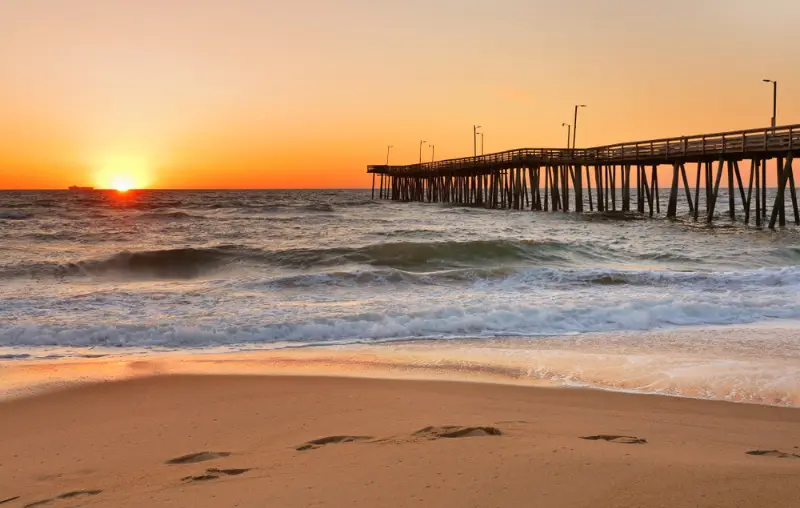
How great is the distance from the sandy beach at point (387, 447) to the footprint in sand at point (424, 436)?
20 mm

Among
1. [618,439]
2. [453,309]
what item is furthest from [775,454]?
[453,309]

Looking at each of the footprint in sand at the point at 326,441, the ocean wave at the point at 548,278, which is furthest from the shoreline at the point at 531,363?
the ocean wave at the point at 548,278

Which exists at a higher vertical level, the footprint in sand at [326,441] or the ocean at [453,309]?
the footprint in sand at [326,441]

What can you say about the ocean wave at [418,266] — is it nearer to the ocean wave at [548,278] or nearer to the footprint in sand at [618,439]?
the ocean wave at [548,278]

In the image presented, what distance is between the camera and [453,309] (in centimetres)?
1055

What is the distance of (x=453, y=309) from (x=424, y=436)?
5.92 m

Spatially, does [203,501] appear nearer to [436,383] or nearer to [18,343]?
[436,383]

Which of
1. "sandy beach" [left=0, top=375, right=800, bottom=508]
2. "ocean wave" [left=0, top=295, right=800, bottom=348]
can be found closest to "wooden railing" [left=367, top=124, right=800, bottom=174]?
"ocean wave" [left=0, top=295, right=800, bottom=348]

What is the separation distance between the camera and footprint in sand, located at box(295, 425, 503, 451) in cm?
460

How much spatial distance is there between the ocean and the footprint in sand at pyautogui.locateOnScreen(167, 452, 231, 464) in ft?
10.4

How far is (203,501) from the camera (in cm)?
359

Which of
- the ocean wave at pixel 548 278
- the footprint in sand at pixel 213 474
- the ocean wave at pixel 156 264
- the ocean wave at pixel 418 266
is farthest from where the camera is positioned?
the ocean wave at pixel 156 264

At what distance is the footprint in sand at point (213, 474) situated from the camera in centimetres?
396

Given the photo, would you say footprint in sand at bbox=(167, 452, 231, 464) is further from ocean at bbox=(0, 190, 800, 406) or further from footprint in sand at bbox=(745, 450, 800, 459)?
footprint in sand at bbox=(745, 450, 800, 459)
